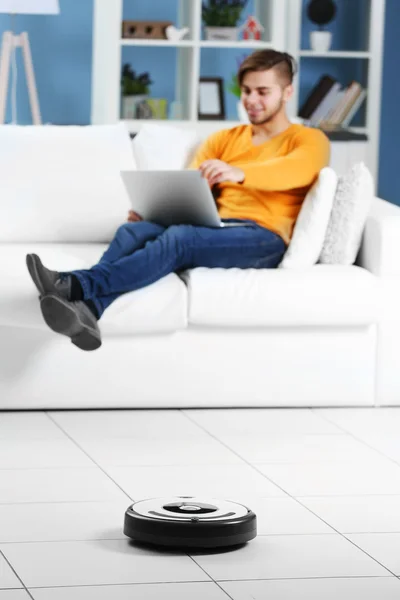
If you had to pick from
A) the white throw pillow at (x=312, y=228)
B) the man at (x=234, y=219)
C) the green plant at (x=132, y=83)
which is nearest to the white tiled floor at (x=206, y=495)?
Answer: the man at (x=234, y=219)

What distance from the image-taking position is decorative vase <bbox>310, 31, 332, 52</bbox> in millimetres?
7129

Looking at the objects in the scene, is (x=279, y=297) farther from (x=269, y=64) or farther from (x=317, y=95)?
(x=317, y=95)

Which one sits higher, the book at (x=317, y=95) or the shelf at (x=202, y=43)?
the shelf at (x=202, y=43)

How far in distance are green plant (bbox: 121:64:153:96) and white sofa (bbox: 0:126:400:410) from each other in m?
2.89

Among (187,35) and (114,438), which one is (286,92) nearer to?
(114,438)

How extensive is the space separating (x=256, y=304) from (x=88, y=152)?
3.22ft

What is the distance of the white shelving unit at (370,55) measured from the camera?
23.1 feet

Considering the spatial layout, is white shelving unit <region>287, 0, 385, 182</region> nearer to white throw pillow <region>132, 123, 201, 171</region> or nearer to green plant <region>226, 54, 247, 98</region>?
green plant <region>226, 54, 247, 98</region>

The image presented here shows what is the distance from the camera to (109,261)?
12.8ft

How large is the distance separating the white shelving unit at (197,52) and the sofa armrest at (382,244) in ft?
9.17

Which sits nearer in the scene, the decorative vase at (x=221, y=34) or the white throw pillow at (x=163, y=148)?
the white throw pillow at (x=163, y=148)

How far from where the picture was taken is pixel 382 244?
13.3ft

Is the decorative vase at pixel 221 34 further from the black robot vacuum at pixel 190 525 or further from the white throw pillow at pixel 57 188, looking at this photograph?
the black robot vacuum at pixel 190 525

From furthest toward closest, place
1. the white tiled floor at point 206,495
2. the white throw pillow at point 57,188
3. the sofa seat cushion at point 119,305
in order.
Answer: the white throw pillow at point 57,188
the sofa seat cushion at point 119,305
the white tiled floor at point 206,495
